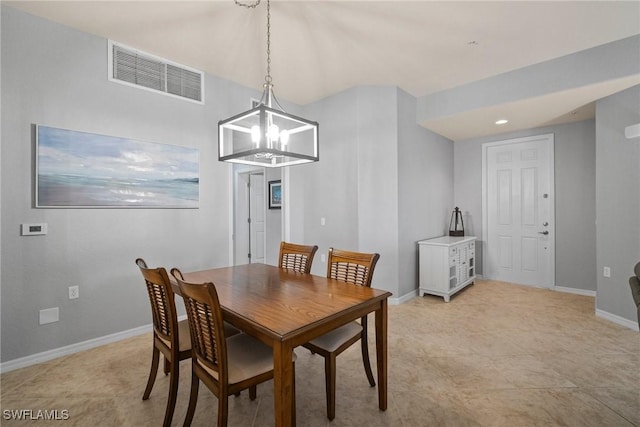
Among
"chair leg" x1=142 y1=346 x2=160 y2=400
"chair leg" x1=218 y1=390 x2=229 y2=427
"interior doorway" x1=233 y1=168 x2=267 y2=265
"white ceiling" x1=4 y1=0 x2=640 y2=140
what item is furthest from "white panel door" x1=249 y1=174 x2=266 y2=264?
"chair leg" x1=218 y1=390 x2=229 y2=427

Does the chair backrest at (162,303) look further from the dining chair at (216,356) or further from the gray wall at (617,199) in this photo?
the gray wall at (617,199)

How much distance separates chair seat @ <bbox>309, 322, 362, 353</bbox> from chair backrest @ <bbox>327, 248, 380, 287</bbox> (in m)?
0.31

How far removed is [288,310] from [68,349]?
2.33m

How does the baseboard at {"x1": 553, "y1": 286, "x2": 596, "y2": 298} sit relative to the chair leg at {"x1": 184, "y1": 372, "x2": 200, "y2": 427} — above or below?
below

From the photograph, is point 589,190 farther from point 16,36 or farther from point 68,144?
point 16,36

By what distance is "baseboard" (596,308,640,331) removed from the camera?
292cm

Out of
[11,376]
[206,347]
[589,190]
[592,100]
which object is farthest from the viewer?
[589,190]

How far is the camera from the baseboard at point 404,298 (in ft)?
12.4

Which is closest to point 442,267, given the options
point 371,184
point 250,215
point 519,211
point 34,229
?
point 371,184

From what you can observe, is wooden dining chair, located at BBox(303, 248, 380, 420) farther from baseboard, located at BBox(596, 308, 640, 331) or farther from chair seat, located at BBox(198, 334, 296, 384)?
baseboard, located at BBox(596, 308, 640, 331)

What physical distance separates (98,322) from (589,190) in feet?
19.9

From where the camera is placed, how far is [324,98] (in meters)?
4.29

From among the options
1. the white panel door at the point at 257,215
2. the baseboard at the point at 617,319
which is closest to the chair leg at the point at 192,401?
the baseboard at the point at 617,319

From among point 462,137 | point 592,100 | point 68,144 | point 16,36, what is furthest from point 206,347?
point 462,137
